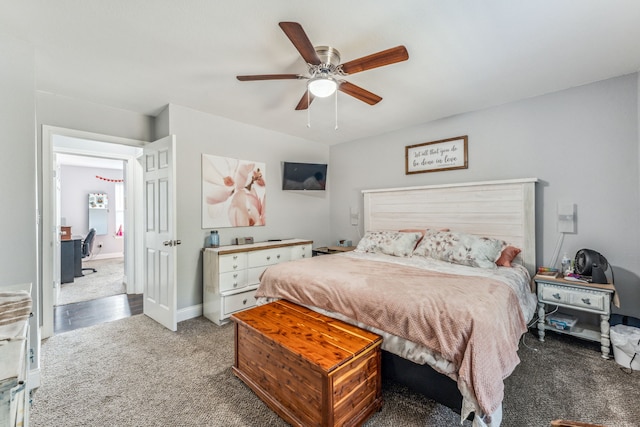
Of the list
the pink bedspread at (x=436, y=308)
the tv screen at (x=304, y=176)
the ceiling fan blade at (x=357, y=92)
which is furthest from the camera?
the tv screen at (x=304, y=176)

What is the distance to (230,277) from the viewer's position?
3.35 m

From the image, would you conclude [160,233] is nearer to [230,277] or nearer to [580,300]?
[230,277]

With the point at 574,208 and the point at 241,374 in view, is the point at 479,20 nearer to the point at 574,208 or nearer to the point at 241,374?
the point at 574,208

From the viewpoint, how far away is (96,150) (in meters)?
4.38

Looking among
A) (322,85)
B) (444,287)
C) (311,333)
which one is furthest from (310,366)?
(322,85)

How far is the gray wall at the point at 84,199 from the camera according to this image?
7105 millimetres

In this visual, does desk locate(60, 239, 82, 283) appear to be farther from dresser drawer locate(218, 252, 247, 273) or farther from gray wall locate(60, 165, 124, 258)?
dresser drawer locate(218, 252, 247, 273)

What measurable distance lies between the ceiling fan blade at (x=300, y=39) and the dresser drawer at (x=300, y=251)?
2716 millimetres

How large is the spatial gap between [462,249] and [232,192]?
2937 mm

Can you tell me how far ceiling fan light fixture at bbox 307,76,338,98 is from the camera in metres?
2.10

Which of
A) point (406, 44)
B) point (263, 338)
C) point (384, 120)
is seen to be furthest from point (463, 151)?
point (263, 338)

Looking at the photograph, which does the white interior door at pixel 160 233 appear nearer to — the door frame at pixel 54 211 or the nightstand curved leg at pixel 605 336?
the door frame at pixel 54 211

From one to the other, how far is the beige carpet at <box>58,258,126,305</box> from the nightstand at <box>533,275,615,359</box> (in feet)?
18.7

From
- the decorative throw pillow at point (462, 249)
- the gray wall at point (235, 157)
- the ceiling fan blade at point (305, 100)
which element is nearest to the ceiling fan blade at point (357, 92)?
the ceiling fan blade at point (305, 100)
